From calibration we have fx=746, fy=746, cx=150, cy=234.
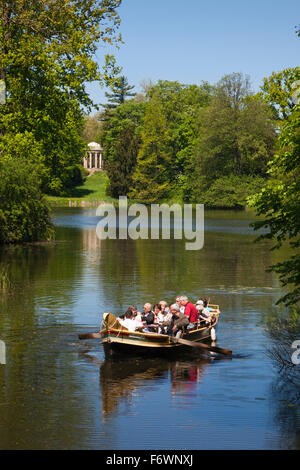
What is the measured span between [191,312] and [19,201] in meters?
27.3

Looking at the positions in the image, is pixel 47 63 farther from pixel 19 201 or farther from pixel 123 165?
pixel 123 165

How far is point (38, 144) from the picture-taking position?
47.7 meters

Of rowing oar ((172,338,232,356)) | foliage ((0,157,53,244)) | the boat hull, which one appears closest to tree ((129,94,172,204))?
foliage ((0,157,53,244))

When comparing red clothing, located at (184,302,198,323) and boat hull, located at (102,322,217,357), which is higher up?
red clothing, located at (184,302,198,323)

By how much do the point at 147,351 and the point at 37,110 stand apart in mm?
29172

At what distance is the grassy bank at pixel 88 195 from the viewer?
130000 millimetres

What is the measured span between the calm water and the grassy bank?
9009 cm

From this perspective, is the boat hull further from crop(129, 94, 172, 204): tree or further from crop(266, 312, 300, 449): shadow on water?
crop(129, 94, 172, 204): tree

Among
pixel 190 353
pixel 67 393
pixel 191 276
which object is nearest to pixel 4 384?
pixel 67 393

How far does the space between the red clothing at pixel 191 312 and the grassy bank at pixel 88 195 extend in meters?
101

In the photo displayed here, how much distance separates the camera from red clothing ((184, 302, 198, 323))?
78.9 feet

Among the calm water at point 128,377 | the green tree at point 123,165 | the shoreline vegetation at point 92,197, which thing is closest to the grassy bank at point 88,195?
the shoreline vegetation at point 92,197

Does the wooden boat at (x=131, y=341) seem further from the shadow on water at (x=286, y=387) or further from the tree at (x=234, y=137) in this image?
the tree at (x=234, y=137)

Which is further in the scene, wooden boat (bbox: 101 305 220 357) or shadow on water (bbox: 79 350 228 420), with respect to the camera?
wooden boat (bbox: 101 305 220 357)
